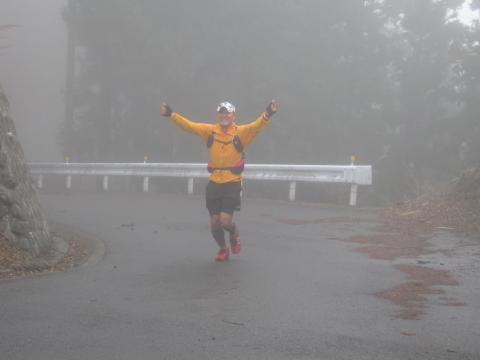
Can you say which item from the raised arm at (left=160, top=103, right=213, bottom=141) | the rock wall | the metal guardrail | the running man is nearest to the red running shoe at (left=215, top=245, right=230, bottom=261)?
the running man

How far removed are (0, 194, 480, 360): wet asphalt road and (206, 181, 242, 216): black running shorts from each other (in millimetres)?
586

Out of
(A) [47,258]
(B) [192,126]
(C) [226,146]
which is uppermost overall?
(B) [192,126]

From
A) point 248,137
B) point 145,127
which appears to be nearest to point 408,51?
point 145,127

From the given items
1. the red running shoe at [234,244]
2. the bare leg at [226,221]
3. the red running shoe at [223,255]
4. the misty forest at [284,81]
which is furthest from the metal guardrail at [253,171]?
the red running shoe at [223,255]

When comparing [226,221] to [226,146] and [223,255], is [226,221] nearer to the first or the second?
[223,255]

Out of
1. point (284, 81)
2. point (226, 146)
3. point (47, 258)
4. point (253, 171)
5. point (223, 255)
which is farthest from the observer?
point (284, 81)

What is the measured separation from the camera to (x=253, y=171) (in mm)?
19953

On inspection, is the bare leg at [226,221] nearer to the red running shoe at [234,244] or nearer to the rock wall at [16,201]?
the red running shoe at [234,244]

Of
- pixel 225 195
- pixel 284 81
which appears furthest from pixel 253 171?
pixel 284 81

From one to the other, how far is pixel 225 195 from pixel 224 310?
10.8ft

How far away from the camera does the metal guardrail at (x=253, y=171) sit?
55.4ft

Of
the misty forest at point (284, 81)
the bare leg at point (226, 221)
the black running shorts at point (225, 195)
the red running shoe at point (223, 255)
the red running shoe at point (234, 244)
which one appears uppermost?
the misty forest at point (284, 81)

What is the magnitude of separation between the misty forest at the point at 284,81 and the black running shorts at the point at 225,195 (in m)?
23.2

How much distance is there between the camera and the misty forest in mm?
33625
